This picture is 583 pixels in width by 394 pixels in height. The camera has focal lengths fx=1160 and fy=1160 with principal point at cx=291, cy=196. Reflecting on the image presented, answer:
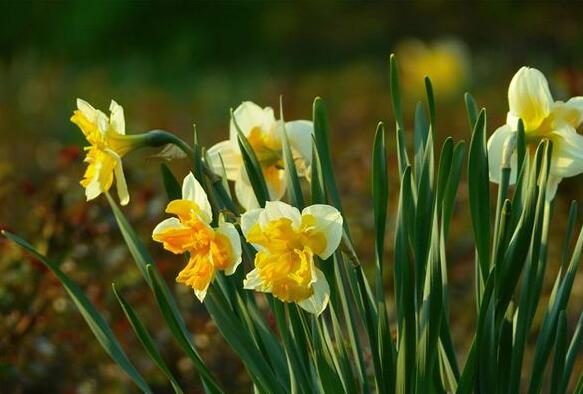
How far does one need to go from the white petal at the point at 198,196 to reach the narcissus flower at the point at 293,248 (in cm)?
6

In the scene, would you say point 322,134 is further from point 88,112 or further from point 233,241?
point 88,112

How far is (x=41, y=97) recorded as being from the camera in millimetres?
5852

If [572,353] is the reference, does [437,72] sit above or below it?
below

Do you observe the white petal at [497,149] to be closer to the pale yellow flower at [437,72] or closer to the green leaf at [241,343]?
the green leaf at [241,343]

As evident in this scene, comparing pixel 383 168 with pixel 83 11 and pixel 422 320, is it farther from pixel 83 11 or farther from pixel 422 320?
pixel 83 11

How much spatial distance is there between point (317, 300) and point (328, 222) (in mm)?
101

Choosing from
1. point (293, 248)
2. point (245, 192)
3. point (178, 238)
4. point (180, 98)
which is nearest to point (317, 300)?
point (293, 248)

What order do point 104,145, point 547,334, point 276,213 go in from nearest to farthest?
1. point 276,213
2. point 104,145
3. point 547,334

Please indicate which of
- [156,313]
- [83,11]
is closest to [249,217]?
[156,313]

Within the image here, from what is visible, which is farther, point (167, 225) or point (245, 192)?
point (245, 192)

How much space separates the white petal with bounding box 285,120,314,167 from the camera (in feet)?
5.69

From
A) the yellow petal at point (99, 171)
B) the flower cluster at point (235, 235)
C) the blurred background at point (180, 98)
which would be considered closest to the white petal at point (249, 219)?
the flower cluster at point (235, 235)

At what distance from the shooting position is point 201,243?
149 centimetres

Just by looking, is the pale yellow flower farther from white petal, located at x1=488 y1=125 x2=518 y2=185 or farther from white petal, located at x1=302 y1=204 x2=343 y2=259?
white petal, located at x1=302 y1=204 x2=343 y2=259
